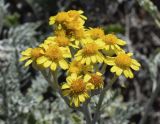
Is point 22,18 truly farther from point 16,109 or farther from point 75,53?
point 75,53

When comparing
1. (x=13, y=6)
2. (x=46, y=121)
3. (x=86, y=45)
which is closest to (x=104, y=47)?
(x=86, y=45)

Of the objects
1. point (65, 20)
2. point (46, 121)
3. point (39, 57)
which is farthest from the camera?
point (46, 121)

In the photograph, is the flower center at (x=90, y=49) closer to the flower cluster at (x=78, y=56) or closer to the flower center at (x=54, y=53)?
the flower cluster at (x=78, y=56)

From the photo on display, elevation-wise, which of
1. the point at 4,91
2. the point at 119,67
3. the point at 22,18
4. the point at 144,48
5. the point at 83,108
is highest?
the point at 22,18

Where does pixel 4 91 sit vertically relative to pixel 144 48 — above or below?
below

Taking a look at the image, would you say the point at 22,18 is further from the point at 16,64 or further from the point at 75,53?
the point at 75,53

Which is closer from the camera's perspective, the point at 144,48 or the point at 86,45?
the point at 86,45

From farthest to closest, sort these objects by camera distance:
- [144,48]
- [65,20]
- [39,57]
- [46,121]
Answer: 1. [144,48]
2. [46,121]
3. [65,20]
4. [39,57]

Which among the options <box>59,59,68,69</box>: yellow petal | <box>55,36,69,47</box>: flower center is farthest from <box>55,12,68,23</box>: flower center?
<box>59,59,68,69</box>: yellow petal
